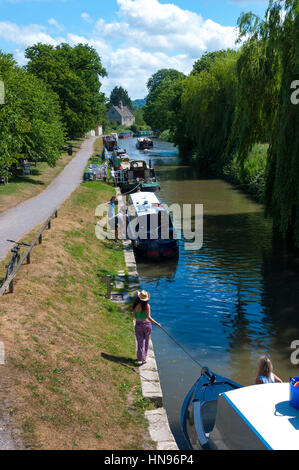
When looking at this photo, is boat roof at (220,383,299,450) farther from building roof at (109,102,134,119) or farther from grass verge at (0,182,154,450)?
building roof at (109,102,134,119)

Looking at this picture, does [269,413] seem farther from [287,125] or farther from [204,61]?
[204,61]

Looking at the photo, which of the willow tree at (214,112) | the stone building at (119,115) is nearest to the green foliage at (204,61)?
the willow tree at (214,112)

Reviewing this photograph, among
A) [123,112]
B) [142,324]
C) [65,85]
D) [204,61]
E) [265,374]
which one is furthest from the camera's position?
[123,112]

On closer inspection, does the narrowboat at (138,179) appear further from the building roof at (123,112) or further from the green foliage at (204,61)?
the building roof at (123,112)

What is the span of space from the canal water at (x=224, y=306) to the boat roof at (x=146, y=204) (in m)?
2.27

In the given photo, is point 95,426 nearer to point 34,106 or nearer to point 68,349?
point 68,349

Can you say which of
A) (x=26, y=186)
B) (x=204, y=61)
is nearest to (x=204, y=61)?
(x=204, y=61)

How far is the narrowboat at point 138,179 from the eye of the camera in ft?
116

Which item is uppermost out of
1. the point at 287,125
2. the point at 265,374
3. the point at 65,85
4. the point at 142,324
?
the point at 65,85

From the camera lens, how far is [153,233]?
1969cm

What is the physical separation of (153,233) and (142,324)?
9.64 meters

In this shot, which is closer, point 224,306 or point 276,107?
point 224,306

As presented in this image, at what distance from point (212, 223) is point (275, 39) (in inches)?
416

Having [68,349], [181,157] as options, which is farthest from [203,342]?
[181,157]
